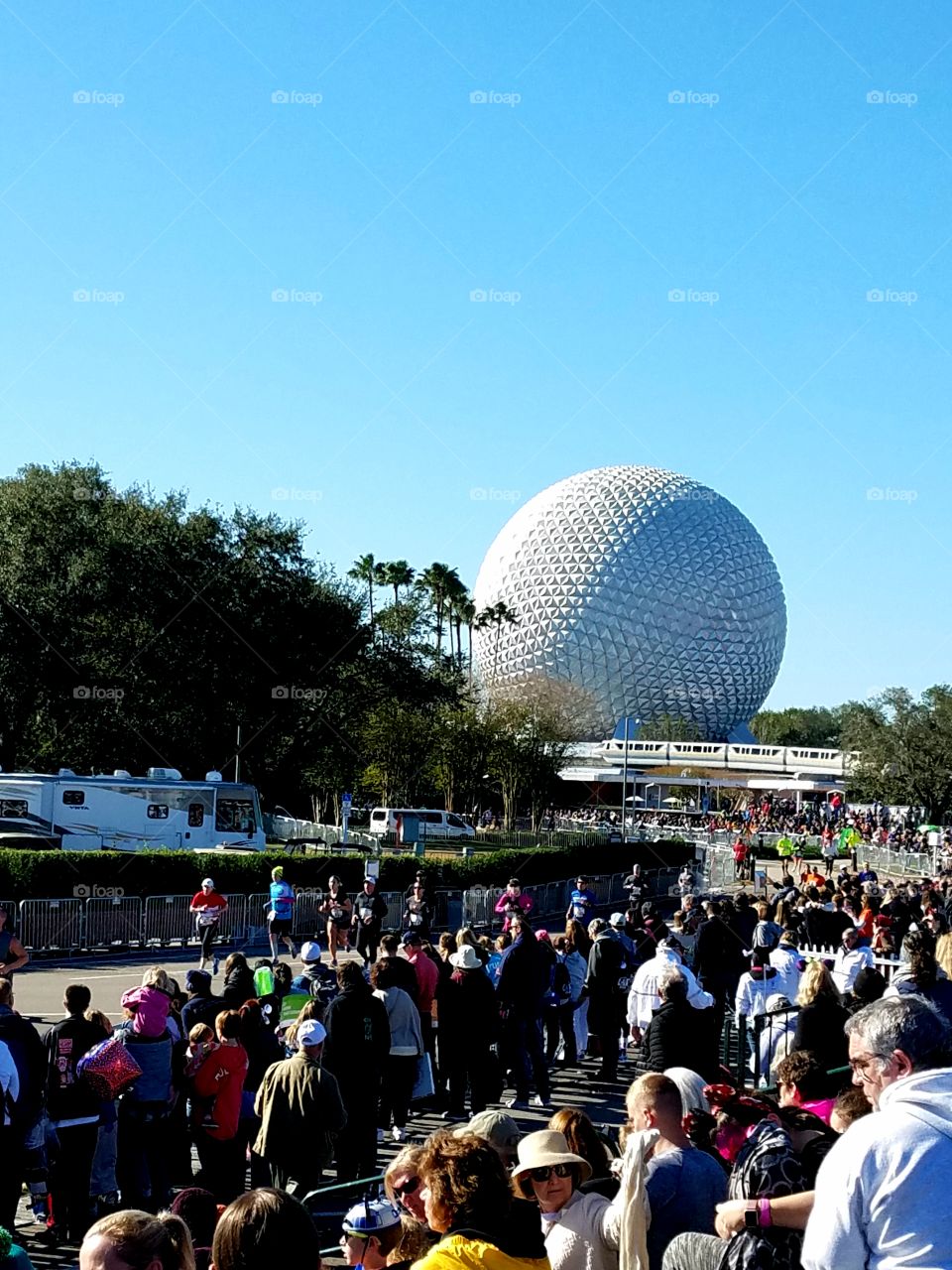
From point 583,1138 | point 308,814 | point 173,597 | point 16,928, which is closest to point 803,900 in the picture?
point 16,928

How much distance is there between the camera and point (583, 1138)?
20.1ft

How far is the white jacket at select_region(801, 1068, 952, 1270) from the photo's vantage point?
12.0 feet

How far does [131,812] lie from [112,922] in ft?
30.3

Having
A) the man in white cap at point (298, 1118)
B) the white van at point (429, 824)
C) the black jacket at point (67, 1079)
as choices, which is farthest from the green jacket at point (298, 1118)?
the white van at point (429, 824)

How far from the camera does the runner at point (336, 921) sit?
68.7 ft

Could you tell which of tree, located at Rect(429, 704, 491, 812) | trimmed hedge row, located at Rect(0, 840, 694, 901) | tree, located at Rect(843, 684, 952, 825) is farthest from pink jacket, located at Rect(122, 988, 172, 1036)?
tree, located at Rect(843, 684, 952, 825)

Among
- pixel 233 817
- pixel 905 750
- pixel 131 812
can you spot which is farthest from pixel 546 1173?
pixel 905 750

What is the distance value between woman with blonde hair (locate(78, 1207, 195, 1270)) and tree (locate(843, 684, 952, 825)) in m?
60.1

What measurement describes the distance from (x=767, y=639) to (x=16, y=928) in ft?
262

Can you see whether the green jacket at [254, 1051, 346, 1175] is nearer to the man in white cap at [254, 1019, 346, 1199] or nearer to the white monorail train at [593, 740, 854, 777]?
the man in white cap at [254, 1019, 346, 1199]

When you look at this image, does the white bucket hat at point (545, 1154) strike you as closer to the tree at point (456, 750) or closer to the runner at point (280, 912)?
the runner at point (280, 912)

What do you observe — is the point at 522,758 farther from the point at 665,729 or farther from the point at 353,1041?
the point at 665,729

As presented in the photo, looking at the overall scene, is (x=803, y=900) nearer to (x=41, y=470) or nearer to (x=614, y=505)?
(x=41, y=470)

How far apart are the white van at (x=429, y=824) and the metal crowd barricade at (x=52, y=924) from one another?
2144 cm
